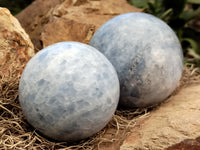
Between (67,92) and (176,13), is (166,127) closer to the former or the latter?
(67,92)

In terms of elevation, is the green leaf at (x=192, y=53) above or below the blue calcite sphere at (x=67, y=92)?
below

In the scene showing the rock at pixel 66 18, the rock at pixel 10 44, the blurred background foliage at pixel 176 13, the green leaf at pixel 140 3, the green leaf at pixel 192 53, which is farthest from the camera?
the green leaf at pixel 192 53

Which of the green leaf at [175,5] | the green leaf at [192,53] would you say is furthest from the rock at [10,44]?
the green leaf at [192,53]

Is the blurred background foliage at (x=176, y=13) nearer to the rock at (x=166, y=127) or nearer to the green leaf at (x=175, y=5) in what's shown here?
the green leaf at (x=175, y=5)

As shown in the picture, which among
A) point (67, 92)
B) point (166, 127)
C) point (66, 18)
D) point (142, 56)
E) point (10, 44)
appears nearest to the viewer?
point (67, 92)

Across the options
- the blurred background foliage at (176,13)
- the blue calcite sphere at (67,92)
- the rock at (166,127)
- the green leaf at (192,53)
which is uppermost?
the blue calcite sphere at (67,92)

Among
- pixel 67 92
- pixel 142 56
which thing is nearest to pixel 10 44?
A: pixel 67 92
